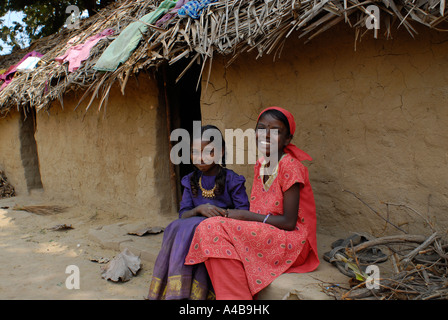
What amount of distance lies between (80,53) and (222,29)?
8.17 feet

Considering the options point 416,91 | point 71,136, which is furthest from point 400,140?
point 71,136

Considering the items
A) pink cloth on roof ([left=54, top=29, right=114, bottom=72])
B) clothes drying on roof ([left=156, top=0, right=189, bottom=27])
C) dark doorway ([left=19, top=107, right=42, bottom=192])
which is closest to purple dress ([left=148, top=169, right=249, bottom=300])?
clothes drying on roof ([left=156, top=0, right=189, bottom=27])

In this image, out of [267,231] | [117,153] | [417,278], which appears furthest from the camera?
[117,153]

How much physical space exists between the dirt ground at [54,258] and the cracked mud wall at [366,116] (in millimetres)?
1506

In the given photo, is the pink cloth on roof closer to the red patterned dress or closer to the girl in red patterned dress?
the girl in red patterned dress

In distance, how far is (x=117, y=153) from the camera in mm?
4789

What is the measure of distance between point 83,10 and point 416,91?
8673 millimetres

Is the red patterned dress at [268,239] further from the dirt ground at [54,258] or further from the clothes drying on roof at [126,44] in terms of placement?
the clothes drying on roof at [126,44]

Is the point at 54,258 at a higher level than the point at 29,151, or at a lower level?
lower

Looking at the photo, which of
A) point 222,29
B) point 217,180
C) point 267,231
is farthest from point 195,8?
point 267,231

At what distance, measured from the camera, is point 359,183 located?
110 inches

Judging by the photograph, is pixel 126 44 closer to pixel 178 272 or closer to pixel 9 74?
pixel 178 272
